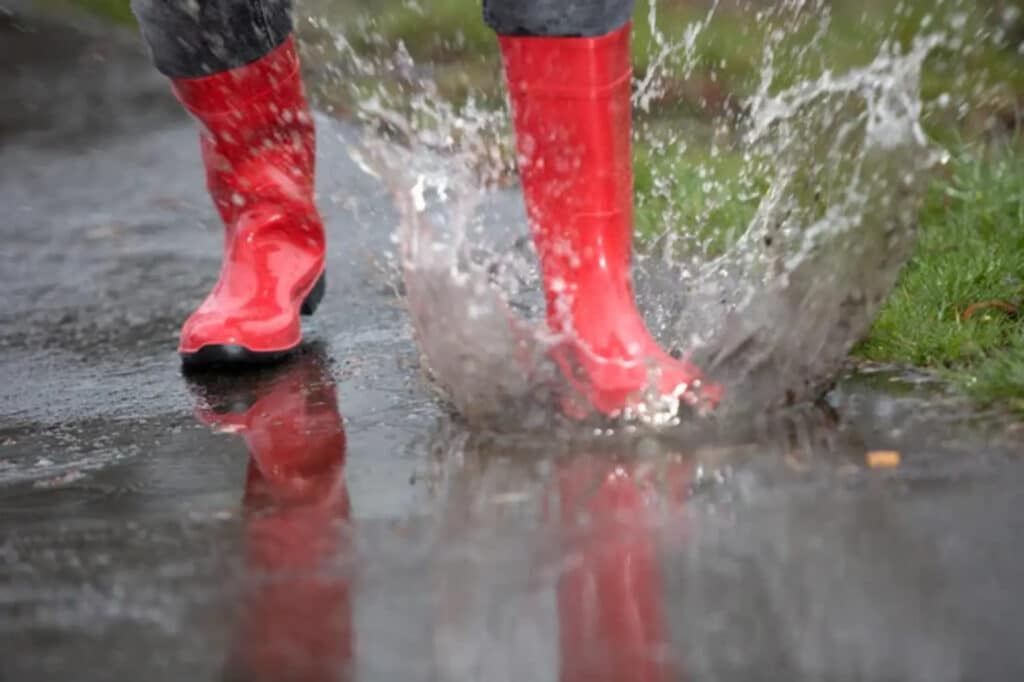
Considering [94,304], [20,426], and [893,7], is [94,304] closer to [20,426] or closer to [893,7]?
[20,426]

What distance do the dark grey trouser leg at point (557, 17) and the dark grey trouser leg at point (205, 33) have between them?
74 cm

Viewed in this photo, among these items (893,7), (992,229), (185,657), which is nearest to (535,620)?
(185,657)

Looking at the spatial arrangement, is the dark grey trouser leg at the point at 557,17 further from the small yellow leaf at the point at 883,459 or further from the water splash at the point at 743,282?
the small yellow leaf at the point at 883,459

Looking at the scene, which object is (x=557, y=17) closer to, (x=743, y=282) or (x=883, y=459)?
(x=743, y=282)

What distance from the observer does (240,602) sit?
183cm

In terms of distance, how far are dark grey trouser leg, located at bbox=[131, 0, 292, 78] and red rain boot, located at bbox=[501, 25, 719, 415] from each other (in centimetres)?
74

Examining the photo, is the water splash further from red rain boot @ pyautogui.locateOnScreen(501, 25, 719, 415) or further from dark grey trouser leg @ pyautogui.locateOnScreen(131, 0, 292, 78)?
dark grey trouser leg @ pyautogui.locateOnScreen(131, 0, 292, 78)

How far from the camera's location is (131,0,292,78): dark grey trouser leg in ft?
10.2

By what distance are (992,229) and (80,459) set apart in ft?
6.62

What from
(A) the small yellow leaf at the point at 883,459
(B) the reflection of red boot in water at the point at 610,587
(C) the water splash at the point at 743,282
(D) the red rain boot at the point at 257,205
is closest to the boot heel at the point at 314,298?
(D) the red rain boot at the point at 257,205

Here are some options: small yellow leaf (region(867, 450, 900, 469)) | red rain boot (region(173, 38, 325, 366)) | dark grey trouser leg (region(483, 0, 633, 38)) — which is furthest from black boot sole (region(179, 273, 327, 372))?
small yellow leaf (region(867, 450, 900, 469))

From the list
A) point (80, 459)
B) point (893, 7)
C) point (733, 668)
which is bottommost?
point (733, 668)

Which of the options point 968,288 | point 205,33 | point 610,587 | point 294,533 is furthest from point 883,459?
point 205,33

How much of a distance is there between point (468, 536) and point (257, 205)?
1.51 metres
